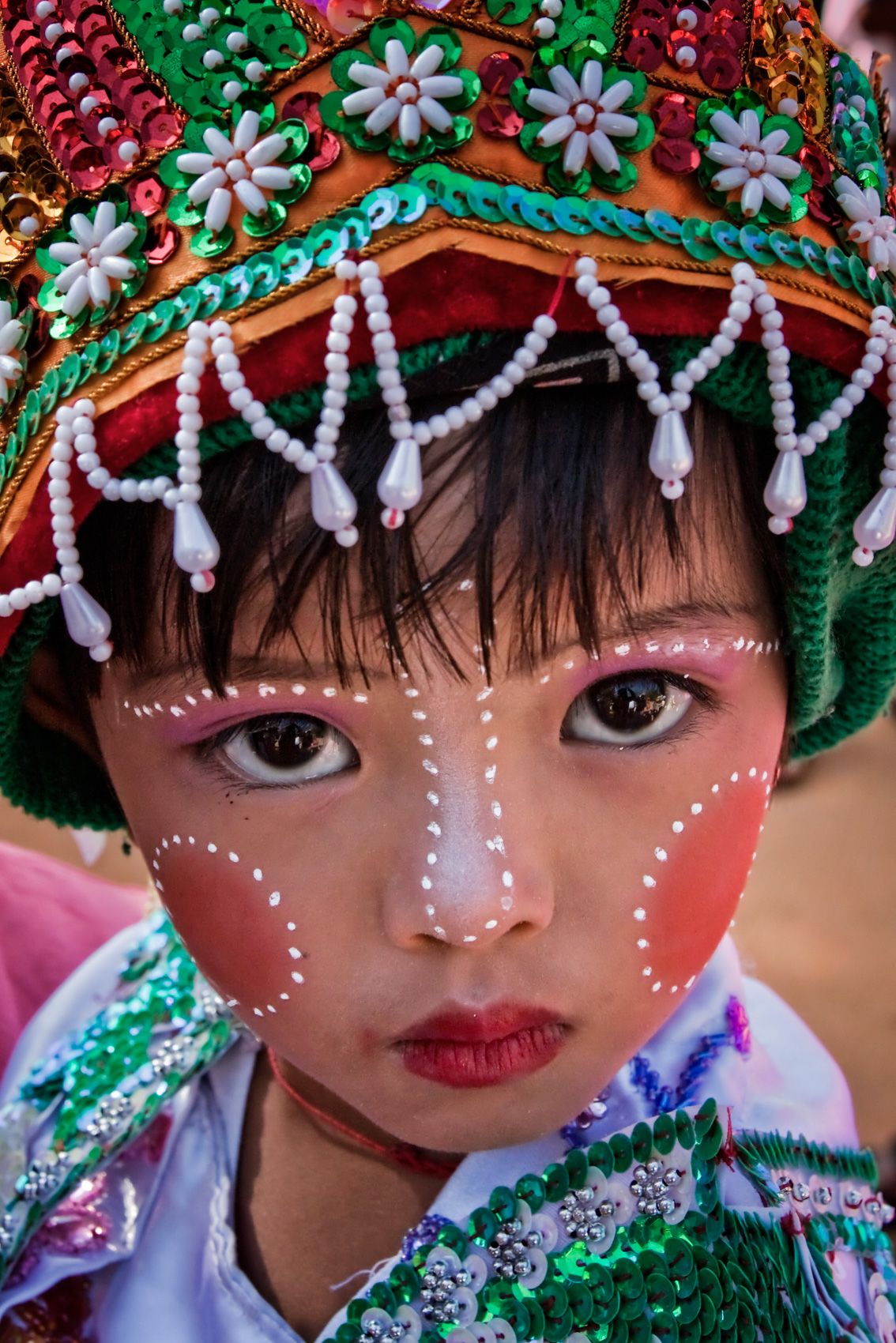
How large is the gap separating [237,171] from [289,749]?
0.31 meters

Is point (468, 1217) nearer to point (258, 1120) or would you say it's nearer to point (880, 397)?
point (258, 1120)

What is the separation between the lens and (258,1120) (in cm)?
98

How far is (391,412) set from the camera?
61 cm

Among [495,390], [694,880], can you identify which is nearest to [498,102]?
[495,390]

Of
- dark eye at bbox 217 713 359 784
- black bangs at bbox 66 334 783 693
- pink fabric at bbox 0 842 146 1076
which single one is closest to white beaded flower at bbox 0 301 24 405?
black bangs at bbox 66 334 783 693

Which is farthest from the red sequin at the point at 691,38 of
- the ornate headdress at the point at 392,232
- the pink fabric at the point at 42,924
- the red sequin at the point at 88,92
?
the pink fabric at the point at 42,924

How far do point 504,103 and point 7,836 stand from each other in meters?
2.22

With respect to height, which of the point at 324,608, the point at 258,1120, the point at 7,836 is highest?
the point at 7,836

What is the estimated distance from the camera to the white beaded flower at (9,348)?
2.28 ft

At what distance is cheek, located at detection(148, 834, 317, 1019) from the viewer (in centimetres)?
71

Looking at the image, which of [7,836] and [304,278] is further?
[7,836]

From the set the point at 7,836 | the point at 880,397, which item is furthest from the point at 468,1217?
the point at 7,836

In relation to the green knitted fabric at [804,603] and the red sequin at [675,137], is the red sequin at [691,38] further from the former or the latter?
the green knitted fabric at [804,603]

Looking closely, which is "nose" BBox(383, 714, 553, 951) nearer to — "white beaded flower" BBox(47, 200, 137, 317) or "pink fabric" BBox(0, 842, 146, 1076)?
"white beaded flower" BBox(47, 200, 137, 317)
